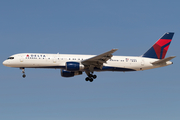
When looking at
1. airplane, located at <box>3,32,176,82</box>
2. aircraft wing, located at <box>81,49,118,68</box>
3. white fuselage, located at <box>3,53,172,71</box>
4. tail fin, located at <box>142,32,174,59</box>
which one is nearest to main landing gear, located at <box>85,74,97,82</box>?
airplane, located at <box>3,32,176,82</box>

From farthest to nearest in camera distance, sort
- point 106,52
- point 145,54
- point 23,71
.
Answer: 1. point 145,54
2. point 23,71
3. point 106,52

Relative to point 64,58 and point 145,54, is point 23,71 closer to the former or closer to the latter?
point 64,58

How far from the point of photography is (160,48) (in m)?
52.7

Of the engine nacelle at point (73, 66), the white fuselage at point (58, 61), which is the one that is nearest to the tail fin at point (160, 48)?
the white fuselage at point (58, 61)

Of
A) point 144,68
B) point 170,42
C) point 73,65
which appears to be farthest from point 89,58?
point 170,42

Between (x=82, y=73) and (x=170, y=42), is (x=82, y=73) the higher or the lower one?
the lower one

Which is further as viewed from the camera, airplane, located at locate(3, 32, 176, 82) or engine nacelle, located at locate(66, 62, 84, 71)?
airplane, located at locate(3, 32, 176, 82)

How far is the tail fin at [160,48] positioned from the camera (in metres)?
52.2

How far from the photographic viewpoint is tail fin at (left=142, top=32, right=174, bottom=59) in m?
52.2

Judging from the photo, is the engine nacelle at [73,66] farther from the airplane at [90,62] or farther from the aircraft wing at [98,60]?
the aircraft wing at [98,60]

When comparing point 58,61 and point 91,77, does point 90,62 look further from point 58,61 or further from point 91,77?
point 58,61

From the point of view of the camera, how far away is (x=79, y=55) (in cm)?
4878

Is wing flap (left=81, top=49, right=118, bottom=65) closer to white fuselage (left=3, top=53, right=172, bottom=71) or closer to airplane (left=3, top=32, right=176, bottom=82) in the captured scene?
airplane (left=3, top=32, right=176, bottom=82)

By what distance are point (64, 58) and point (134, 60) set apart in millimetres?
11000
